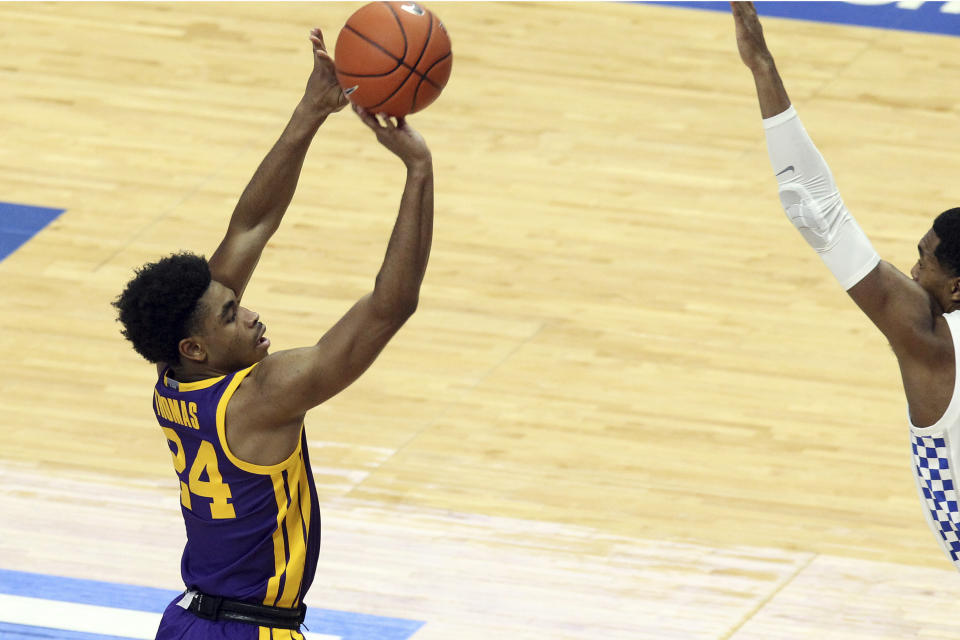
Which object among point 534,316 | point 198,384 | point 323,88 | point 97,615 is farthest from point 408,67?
point 534,316

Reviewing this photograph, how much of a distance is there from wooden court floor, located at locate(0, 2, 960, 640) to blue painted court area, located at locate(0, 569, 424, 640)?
0.10 m

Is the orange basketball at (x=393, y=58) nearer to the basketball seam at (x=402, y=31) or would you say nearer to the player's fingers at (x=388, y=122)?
the basketball seam at (x=402, y=31)

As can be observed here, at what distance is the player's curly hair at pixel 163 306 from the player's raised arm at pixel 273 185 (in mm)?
428

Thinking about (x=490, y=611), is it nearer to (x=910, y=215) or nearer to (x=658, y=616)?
(x=658, y=616)

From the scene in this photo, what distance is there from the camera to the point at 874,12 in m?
13.9

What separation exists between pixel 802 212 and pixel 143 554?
149 inches

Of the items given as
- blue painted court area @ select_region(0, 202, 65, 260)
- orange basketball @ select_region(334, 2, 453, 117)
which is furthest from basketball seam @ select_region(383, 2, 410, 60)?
blue painted court area @ select_region(0, 202, 65, 260)

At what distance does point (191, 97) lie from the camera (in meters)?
12.4

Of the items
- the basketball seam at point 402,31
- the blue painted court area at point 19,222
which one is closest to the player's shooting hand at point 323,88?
the basketball seam at point 402,31

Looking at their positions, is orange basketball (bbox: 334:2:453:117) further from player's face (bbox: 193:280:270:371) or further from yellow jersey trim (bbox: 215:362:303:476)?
yellow jersey trim (bbox: 215:362:303:476)

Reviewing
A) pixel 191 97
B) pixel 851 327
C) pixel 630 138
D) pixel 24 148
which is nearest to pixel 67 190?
pixel 24 148

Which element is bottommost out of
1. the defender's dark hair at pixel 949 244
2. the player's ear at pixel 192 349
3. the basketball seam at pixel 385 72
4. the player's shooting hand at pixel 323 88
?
the player's ear at pixel 192 349

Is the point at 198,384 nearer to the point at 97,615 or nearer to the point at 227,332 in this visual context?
the point at 227,332

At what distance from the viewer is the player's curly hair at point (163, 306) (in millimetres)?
4809
